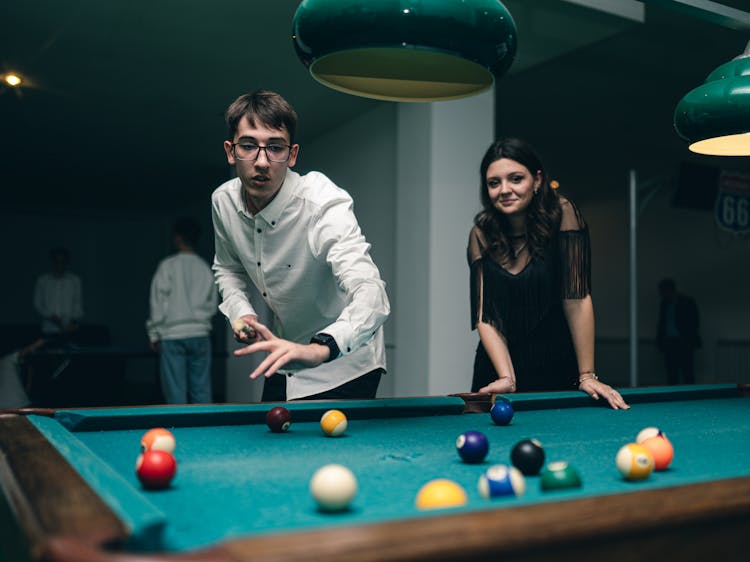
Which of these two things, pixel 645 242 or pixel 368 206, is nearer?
pixel 368 206

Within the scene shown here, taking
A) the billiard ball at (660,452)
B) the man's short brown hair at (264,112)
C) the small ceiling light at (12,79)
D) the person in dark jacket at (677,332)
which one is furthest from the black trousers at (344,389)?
the person in dark jacket at (677,332)

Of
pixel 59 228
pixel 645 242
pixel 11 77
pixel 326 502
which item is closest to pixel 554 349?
pixel 326 502

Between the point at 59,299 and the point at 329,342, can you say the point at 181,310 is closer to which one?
the point at 59,299

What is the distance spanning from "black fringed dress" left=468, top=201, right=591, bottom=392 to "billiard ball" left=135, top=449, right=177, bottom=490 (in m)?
1.59

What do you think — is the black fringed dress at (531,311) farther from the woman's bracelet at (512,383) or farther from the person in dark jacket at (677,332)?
the person in dark jacket at (677,332)

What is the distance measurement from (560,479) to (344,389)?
1292mm

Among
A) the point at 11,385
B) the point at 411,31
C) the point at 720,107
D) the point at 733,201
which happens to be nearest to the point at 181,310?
the point at 11,385

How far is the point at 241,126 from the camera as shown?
200 centimetres

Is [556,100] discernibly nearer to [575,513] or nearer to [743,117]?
[743,117]

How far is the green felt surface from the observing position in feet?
2.99

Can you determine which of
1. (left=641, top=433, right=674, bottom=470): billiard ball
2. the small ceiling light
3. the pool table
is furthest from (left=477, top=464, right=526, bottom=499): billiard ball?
the small ceiling light

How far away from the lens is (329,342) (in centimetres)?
167

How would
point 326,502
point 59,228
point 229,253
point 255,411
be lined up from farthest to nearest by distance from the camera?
1. point 59,228
2. point 229,253
3. point 255,411
4. point 326,502

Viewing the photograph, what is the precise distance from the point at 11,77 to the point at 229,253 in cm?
348
